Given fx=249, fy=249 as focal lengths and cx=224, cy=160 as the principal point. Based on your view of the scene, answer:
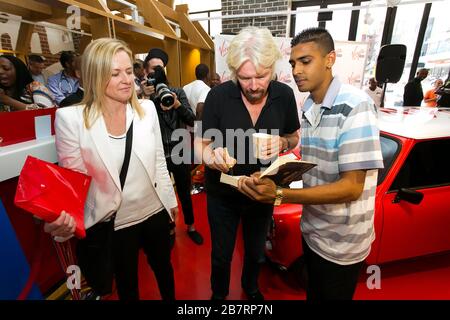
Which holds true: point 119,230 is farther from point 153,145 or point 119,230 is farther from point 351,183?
point 351,183

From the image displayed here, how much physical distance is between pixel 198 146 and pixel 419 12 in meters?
7.42

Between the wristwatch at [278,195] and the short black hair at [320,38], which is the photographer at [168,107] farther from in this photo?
the wristwatch at [278,195]

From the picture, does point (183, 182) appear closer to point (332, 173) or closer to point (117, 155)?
point (117, 155)

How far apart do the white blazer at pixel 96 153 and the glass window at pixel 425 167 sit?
169 cm

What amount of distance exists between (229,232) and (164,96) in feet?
3.66

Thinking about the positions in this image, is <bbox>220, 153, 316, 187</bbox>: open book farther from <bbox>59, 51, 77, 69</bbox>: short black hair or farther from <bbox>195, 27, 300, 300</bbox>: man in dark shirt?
<bbox>59, 51, 77, 69</bbox>: short black hair

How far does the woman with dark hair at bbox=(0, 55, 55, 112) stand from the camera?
153 cm

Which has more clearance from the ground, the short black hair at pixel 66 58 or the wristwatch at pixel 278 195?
the short black hair at pixel 66 58

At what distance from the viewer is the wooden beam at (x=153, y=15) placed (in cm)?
385

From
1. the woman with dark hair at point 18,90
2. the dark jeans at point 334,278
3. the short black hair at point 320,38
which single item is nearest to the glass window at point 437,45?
the short black hair at point 320,38

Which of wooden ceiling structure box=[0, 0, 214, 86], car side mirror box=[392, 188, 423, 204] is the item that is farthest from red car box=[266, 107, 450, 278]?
wooden ceiling structure box=[0, 0, 214, 86]

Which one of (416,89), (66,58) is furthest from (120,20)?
(416,89)

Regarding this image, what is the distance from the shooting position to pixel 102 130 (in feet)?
3.76
